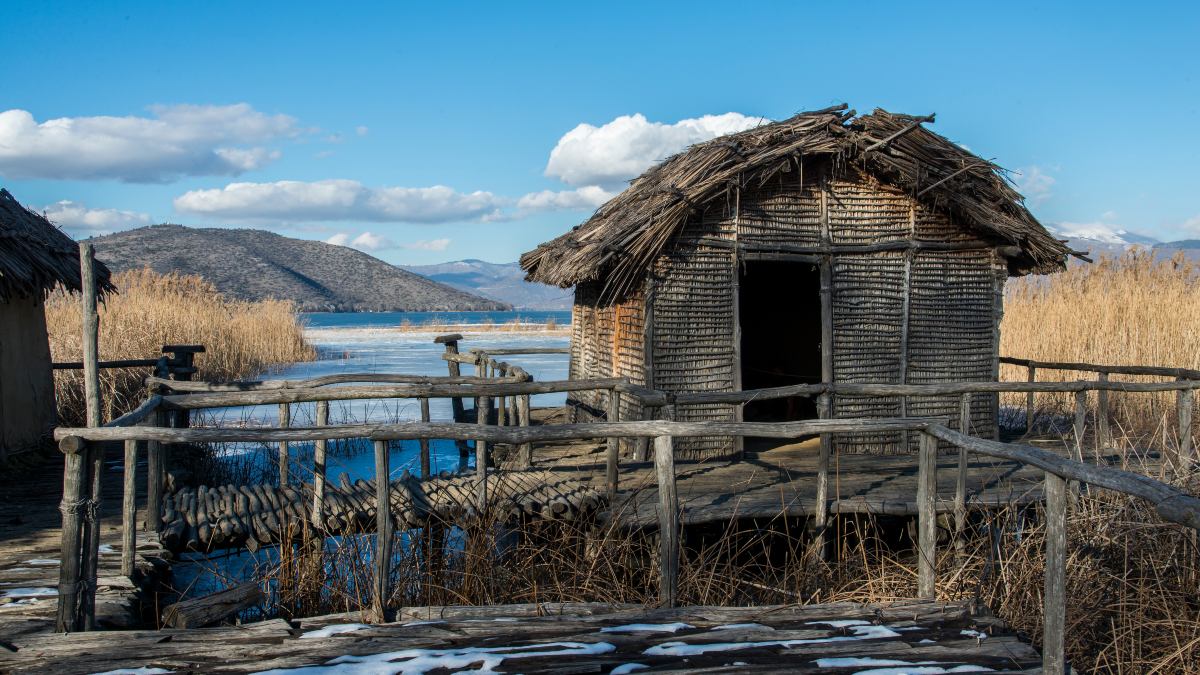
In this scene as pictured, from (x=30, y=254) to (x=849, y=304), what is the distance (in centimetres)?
877

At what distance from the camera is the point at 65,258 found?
1048 centimetres

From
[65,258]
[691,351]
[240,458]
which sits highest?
[65,258]

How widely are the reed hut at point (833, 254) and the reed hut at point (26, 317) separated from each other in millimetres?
5534

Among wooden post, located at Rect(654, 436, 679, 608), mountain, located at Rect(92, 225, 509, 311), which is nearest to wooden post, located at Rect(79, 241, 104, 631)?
wooden post, located at Rect(654, 436, 679, 608)

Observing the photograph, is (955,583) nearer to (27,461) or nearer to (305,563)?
(305,563)

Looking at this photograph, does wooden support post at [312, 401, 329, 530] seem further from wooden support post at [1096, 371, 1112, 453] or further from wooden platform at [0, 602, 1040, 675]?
wooden support post at [1096, 371, 1112, 453]

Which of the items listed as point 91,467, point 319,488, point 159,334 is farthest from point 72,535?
point 159,334

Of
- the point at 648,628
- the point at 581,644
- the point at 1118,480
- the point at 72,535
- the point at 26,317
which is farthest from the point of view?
the point at 26,317

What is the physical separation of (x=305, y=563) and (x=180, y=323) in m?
13.5

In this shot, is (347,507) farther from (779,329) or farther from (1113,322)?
(1113,322)

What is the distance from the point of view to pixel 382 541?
4.60m

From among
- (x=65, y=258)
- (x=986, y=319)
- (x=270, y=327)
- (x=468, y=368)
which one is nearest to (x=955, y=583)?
(x=986, y=319)

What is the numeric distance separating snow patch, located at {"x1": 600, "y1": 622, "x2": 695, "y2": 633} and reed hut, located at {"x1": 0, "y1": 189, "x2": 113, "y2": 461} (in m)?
7.77

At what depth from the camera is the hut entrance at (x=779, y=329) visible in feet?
44.9
